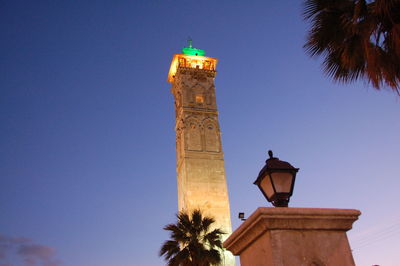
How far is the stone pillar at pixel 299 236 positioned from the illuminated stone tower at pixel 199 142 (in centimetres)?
2719

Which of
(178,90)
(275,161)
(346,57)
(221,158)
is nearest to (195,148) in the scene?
(221,158)

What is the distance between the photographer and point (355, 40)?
21.3 ft

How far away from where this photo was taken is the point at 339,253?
3209 mm

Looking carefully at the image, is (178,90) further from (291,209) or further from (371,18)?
(291,209)

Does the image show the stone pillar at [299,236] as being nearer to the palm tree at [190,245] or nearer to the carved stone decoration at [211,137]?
the palm tree at [190,245]

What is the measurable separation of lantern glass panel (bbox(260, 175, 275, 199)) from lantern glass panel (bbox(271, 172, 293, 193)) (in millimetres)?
58

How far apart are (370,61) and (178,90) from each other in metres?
32.6

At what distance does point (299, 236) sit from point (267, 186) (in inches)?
31.7

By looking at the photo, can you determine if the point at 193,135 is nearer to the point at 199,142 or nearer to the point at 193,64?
the point at 199,142

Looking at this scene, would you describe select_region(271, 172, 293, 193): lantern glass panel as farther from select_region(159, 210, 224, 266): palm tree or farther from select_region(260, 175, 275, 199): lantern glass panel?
select_region(159, 210, 224, 266): palm tree

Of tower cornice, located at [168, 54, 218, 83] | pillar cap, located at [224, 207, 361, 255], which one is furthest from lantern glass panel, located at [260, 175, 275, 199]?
tower cornice, located at [168, 54, 218, 83]

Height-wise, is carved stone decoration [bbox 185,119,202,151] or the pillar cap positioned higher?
carved stone decoration [bbox 185,119,202,151]

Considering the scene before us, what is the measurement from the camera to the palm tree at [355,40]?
608 cm

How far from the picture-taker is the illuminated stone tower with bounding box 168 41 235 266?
32.0 m
